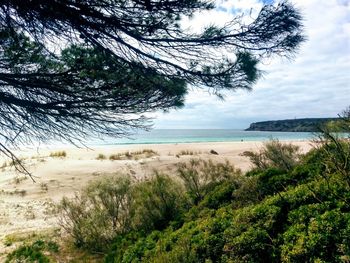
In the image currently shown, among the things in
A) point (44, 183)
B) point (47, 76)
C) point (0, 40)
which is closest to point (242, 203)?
point (47, 76)

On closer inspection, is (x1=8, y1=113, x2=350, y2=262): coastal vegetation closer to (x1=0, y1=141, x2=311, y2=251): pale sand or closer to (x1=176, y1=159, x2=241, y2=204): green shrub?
(x1=176, y1=159, x2=241, y2=204): green shrub

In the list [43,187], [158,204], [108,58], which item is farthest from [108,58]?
[43,187]

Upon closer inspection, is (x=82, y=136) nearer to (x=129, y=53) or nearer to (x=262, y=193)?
(x=129, y=53)

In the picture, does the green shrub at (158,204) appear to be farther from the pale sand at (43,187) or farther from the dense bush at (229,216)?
the pale sand at (43,187)

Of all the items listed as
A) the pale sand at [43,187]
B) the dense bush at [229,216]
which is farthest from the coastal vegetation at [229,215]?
the pale sand at [43,187]

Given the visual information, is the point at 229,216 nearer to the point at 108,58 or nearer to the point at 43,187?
the point at 108,58

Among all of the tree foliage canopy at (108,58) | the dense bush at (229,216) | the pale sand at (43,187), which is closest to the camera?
the dense bush at (229,216)

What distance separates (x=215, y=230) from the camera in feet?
12.8

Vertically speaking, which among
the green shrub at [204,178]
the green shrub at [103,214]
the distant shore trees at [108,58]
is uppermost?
the distant shore trees at [108,58]

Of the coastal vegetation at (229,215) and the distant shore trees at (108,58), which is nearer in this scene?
the coastal vegetation at (229,215)

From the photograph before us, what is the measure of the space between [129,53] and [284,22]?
2383mm

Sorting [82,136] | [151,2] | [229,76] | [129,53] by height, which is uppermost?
[151,2]

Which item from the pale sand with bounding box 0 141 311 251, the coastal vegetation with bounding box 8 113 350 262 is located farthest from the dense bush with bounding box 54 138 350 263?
the pale sand with bounding box 0 141 311 251

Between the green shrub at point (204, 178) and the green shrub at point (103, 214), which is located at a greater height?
the green shrub at point (204, 178)
